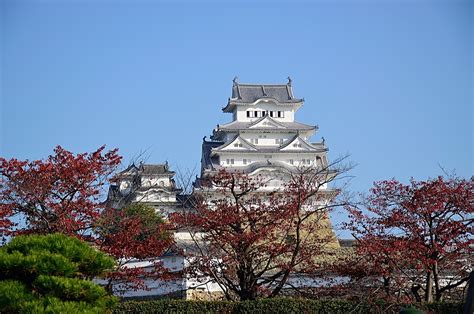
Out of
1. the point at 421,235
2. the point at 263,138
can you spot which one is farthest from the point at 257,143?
the point at 421,235

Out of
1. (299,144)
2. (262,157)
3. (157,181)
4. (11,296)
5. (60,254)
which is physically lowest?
(11,296)

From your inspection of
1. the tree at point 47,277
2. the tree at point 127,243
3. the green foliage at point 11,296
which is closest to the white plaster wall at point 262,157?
the tree at point 127,243

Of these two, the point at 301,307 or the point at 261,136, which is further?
the point at 261,136

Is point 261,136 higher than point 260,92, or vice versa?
point 260,92

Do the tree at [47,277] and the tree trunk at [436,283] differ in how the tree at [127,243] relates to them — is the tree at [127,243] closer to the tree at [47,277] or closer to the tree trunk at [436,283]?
the tree at [47,277]

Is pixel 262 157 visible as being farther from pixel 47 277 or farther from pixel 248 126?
pixel 47 277

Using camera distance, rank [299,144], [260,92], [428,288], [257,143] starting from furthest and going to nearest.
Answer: [260,92]
[257,143]
[299,144]
[428,288]

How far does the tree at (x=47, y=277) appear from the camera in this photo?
33.4ft

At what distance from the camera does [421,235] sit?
597 inches

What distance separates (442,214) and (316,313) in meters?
3.37

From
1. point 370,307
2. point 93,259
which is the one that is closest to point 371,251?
point 370,307

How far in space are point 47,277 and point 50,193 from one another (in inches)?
195

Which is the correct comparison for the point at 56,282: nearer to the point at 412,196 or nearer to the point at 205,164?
the point at 412,196

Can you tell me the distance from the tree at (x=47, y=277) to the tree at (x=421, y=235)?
6164 mm
